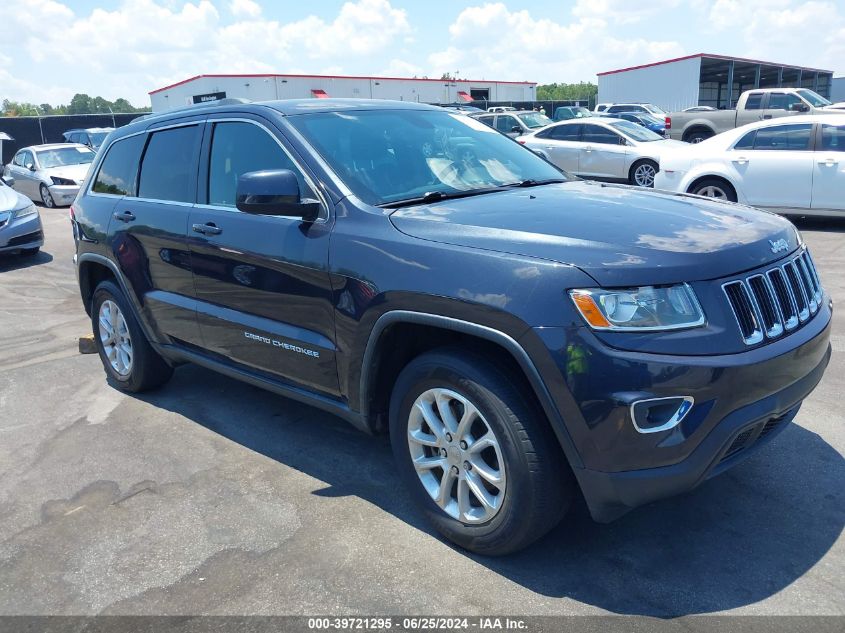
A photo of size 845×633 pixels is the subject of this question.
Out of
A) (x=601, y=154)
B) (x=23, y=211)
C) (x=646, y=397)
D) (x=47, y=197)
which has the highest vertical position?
(x=601, y=154)

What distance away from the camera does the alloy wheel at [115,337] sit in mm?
5289

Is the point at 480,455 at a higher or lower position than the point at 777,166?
lower

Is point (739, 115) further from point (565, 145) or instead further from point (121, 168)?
point (121, 168)

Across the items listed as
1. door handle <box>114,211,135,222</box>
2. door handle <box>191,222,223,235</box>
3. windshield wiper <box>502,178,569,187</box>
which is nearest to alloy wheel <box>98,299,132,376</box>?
door handle <box>114,211,135,222</box>

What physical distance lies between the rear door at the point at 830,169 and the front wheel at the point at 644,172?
14.0 feet

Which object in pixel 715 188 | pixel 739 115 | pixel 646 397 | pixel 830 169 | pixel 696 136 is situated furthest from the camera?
pixel 696 136

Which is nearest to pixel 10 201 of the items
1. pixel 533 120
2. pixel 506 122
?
pixel 506 122

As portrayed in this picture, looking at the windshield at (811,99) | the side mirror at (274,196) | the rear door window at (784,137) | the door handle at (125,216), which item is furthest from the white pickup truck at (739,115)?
the side mirror at (274,196)

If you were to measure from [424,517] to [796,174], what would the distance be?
8.79 m

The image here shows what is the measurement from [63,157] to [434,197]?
1701cm

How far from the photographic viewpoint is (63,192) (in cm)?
1691

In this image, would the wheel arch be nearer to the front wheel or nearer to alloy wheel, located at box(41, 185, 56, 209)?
the front wheel

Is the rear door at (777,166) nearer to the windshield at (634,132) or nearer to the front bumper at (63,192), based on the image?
the windshield at (634,132)

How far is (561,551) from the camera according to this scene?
125 inches
